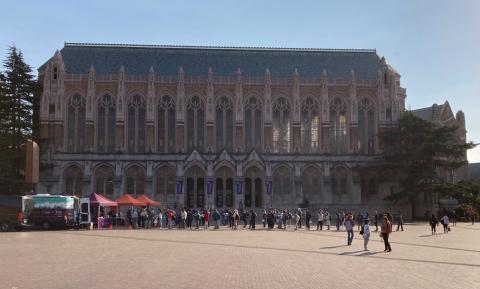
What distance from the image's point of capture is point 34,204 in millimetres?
43156

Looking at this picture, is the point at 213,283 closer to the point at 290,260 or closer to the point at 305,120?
the point at 290,260

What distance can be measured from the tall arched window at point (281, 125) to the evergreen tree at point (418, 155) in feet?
39.0

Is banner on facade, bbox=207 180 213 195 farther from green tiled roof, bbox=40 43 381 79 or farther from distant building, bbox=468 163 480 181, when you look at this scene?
distant building, bbox=468 163 480 181

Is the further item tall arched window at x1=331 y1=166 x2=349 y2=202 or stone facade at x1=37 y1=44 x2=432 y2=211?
tall arched window at x1=331 y1=166 x2=349 y2=202

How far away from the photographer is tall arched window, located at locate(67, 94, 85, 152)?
66625 mm

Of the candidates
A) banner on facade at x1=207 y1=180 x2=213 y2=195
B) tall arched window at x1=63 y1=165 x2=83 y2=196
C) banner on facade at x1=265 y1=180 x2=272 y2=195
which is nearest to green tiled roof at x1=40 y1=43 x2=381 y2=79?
tall arched window at x1=63 y1=165 x2=83 y2=196

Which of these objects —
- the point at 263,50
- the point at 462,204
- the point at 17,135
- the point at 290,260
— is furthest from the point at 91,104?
the point at 290,260

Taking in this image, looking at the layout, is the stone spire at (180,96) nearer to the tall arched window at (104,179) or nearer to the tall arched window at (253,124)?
the tall arched window at (253,124)

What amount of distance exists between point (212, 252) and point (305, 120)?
154 feet

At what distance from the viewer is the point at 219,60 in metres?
74.5

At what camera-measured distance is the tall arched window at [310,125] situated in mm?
69812

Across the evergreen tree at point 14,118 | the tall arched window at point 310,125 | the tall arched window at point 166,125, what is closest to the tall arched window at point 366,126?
the tall arched window at point 310,125

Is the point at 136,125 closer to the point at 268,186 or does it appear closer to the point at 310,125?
the point at 268,186

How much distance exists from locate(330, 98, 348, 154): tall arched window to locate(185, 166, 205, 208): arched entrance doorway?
1646cm
